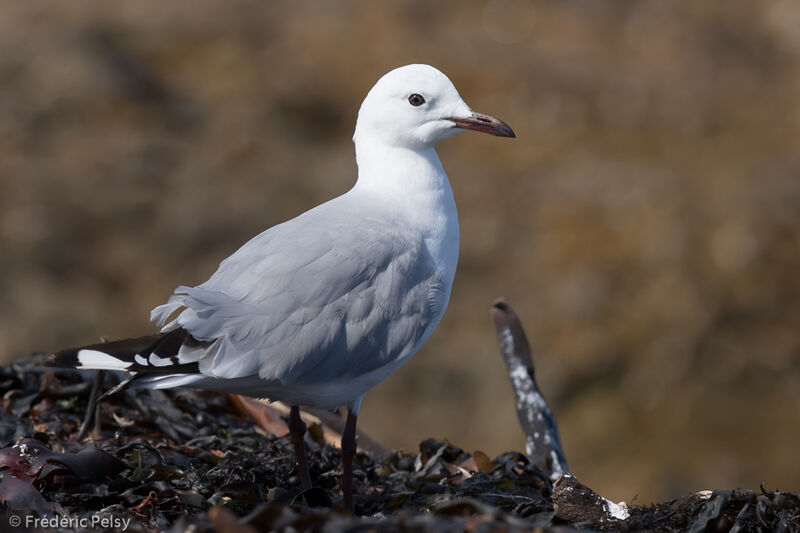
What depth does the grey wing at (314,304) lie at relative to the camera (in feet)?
9.91

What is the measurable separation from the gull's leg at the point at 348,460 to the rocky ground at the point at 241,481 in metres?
0.07

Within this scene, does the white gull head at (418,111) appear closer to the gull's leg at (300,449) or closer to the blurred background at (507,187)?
the gull's leg at (300,449)

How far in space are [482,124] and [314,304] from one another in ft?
A: 3.63

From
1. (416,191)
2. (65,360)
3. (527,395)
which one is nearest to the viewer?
(65,360)

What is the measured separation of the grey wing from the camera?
3020mm

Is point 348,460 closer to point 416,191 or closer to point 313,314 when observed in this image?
point 313,314

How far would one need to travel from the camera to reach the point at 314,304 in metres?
3.13

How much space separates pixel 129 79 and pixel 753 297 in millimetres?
6658

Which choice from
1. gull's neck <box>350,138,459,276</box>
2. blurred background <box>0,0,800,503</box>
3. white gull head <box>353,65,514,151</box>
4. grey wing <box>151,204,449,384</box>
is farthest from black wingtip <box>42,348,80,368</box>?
blurred background <box>0,0,800,503</box>

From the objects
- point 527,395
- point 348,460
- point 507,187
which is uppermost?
point 507,187

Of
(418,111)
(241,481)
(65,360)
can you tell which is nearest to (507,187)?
(418,111)

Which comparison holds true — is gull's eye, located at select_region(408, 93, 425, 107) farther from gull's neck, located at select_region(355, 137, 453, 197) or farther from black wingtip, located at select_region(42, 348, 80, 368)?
black wingtip, located at select_region(42, 348, 80, 368)

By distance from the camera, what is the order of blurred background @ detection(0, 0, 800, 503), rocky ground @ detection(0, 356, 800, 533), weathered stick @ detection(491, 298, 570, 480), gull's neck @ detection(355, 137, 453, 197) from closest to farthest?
rocky ground @ detection(0, 356, 800, 533) → gull's neck @ detection(355, 137, 453, 197) → weathered stick @ detection(491, 298, 570, 480) → blurred background @ detection(0, 0, 800, 503)

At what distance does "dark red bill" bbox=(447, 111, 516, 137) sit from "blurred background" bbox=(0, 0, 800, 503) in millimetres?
4091
